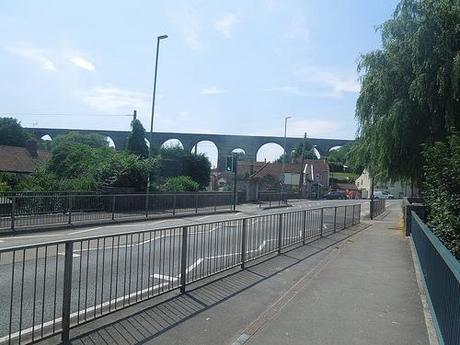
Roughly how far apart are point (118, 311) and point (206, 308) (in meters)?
1.12

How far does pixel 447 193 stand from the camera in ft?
35.3

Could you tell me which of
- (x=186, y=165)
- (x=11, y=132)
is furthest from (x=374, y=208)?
(x=11, y=132)

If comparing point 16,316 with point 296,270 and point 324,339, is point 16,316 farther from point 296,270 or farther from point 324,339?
point 296,270

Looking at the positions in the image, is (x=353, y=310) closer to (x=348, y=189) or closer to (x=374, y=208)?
(x=374, y=208)

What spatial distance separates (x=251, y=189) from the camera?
47.7 meters

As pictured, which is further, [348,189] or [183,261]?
[348,189]

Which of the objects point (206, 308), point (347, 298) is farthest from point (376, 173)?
point (206, 308)

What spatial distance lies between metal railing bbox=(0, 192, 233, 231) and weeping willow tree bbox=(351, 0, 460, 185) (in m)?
9.79

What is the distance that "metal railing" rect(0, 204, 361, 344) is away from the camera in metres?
5.25

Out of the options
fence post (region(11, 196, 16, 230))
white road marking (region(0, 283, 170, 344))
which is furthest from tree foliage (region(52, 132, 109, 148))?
white road marking (region(0, 283, 170, 344))

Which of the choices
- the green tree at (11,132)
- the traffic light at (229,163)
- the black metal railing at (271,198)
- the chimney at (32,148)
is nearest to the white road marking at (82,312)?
the traffic light at (229,163)

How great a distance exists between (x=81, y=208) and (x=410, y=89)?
1234 centimetres

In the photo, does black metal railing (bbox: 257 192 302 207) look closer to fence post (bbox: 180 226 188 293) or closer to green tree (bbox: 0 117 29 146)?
fence post (bbox: 180 226 188 293)

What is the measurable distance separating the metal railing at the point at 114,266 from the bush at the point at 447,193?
3.48 meters
